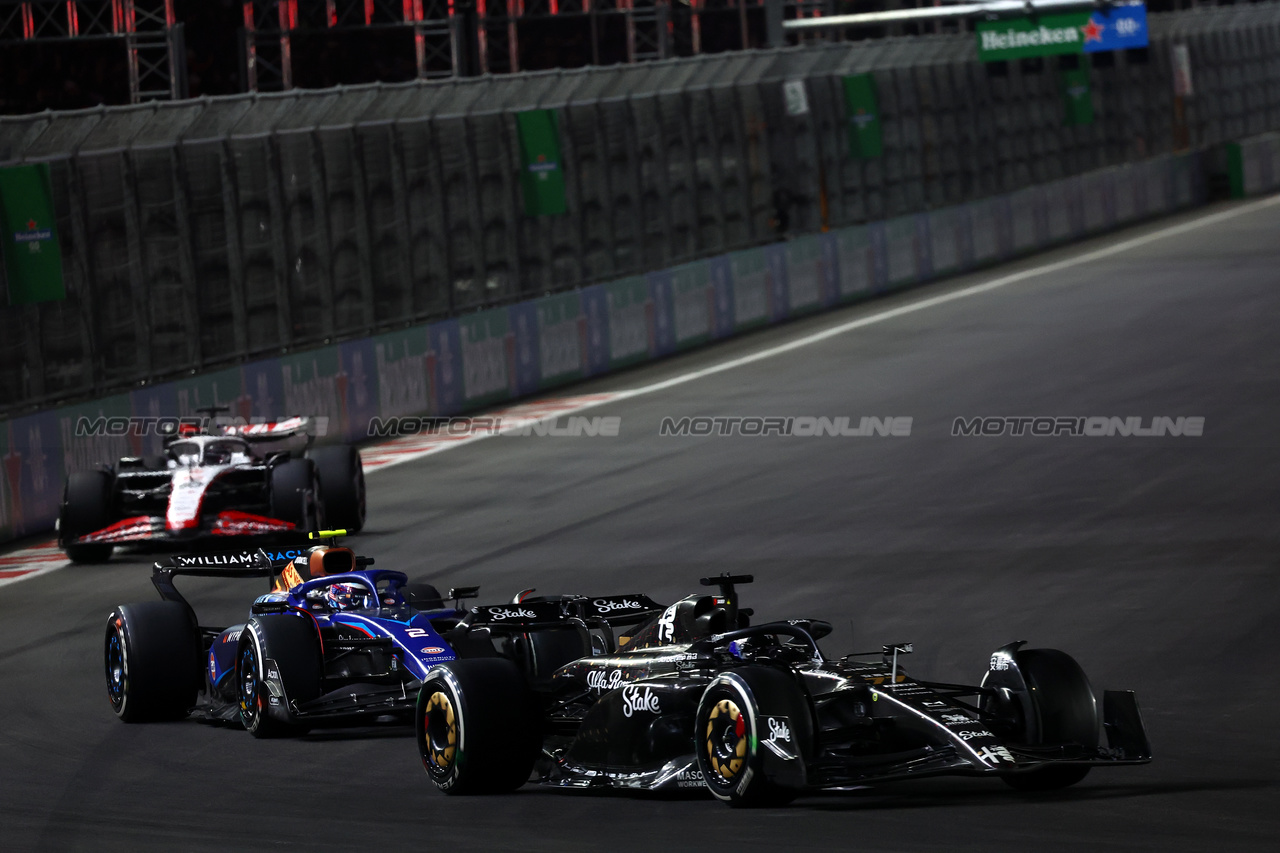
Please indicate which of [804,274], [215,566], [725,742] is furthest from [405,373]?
[725,742]

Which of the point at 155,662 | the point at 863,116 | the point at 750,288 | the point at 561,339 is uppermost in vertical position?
the point at 863,116

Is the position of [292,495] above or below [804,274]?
below

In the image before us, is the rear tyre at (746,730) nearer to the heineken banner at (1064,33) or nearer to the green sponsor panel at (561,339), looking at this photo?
the green sponsor panel at (561,339)

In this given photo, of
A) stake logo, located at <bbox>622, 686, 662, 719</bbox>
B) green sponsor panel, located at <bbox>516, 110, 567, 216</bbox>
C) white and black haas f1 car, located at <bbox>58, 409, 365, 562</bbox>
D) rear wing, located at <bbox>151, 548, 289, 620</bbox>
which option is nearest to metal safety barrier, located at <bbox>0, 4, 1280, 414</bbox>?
green sponsor panel, located at <bbox>516, 110, 567, 216</bbox>

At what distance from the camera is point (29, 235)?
2308 cm

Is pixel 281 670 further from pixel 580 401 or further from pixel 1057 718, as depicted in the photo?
pixel 580 401

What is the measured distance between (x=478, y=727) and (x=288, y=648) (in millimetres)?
2335

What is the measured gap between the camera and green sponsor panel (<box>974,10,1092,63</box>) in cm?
4406

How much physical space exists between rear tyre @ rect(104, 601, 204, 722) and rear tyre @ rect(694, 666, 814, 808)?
4.63 m

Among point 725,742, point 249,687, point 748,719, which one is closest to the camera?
point 748,719

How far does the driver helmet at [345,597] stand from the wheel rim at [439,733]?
2.34 meters

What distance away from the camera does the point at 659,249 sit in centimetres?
3447

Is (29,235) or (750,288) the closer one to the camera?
A: (29,235)

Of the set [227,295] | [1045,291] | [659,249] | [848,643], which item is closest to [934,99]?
[1045,291]
